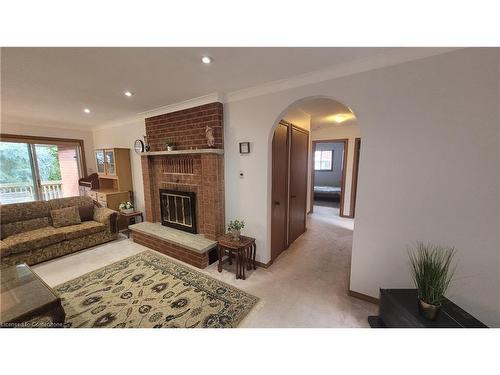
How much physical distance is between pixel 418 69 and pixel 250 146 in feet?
5.72

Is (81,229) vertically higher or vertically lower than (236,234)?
lower

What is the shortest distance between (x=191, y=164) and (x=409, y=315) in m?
2.99

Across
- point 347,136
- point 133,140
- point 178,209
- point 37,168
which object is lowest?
point 178,209

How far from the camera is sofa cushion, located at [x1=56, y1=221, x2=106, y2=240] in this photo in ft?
9.57

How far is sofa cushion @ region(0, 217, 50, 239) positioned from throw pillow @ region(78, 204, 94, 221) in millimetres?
430

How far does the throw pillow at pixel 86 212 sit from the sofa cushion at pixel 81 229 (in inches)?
4.4

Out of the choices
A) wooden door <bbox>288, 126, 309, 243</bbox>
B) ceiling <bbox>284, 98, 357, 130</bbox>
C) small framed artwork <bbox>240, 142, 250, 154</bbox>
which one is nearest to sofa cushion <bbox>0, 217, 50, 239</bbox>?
small framed artwork <bbox>240, 142, 250, 154</bbox>

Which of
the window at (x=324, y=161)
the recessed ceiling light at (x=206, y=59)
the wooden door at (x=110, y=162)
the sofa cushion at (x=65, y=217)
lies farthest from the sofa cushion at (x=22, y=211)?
the window at (x=324, y=161)

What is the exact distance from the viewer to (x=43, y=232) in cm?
285

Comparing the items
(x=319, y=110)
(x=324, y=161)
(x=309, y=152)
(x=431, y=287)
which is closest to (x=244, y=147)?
(x=319, y=110)

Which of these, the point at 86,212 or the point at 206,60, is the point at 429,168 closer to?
the point at 206,60

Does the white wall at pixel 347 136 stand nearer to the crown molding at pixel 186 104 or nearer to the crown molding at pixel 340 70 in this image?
the crown molding at pixel 340 70

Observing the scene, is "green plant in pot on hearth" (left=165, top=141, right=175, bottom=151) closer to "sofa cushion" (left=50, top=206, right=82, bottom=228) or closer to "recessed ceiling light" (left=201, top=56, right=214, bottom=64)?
"recessed ceiling light" (left=201, top=56, right=214, bottom=64)
